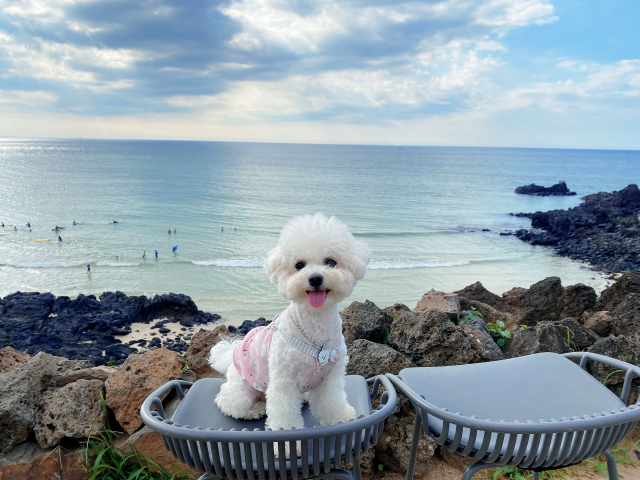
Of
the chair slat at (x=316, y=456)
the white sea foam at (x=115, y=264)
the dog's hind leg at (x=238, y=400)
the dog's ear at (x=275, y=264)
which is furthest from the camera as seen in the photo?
the white sea foam at (x=115, y=264)

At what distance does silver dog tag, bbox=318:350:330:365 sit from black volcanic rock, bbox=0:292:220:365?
22.9 feet

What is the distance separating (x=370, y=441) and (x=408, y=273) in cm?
1358

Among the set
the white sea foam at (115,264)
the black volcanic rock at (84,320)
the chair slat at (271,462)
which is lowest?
the white sea foam at (115,264)

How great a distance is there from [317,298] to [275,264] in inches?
10.3

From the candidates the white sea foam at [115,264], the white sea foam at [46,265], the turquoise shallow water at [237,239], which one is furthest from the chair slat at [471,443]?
the white sea foam at [46,265]

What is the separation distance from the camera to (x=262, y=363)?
75.4 inches

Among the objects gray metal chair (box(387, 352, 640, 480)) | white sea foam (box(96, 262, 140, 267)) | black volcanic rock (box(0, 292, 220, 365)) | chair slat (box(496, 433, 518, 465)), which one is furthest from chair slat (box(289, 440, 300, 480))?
white sea foam (box(96, 262, 140, 267))

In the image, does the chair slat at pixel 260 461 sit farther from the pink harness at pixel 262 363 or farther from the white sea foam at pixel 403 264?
the white sea foam at pixel 403 264

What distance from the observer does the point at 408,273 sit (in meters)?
14.8

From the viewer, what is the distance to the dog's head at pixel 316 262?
1686mm

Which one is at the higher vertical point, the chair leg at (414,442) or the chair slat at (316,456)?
the chair slat at (316,456)

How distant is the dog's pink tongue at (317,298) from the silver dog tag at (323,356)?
0.25 m

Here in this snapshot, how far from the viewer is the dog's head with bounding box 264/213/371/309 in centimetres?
169

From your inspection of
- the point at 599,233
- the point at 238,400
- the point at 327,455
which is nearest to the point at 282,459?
the point at 327,455
